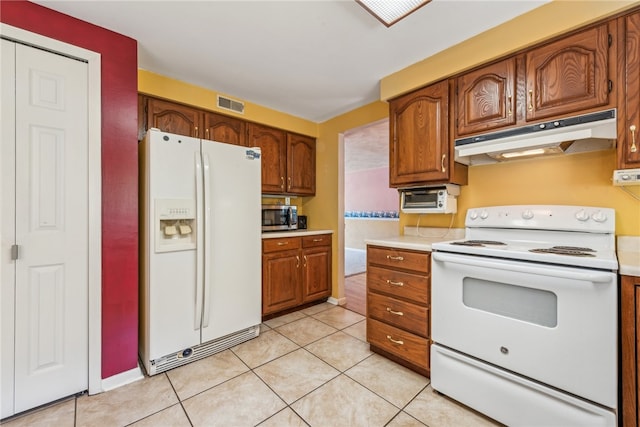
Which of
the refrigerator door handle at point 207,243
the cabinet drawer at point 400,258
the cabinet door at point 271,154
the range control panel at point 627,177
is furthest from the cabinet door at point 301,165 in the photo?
the range control panel at point 627,177

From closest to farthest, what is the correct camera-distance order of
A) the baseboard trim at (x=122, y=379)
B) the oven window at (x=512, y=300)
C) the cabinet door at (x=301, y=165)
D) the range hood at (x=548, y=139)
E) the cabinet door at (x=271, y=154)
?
the oven window at (x=512, y=300) → the range hood at (x=548, y=139) → the baseboard trim at (x=122, y=379) → the cabinet door at (x=271, y=154) → the cabinet door at (x=301, y=165)

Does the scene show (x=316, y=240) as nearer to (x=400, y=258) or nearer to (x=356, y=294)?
(x=356, y=294)

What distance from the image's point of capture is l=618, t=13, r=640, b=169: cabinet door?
132 cm

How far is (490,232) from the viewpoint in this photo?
76.3 inches

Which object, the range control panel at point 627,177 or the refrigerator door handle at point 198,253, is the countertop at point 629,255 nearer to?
the range control panel at point 627,177

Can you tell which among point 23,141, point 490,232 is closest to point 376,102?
point 490,232

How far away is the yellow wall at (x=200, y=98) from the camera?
2301 mm

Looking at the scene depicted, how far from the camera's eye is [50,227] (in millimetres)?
1562

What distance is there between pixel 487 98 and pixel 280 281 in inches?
96.9

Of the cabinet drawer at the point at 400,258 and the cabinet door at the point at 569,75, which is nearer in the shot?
the cabinet door at the point at 569,75

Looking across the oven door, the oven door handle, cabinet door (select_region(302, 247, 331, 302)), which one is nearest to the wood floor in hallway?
cabinet door (select_region(302, 247, 331, 302))

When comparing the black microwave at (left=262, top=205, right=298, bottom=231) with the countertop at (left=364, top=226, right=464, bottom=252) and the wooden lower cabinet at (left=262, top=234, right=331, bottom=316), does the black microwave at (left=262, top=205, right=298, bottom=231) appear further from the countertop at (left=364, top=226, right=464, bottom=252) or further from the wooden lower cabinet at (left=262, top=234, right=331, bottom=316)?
the countertop at (left=364, top=226, right=464, bottom=252)

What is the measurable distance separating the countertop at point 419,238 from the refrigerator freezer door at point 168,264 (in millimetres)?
1449

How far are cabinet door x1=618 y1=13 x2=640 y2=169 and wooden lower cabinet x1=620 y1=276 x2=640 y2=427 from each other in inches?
27.1
